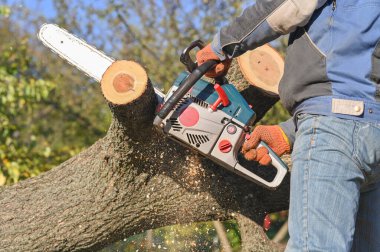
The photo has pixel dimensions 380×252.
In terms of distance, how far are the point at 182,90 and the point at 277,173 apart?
56cm

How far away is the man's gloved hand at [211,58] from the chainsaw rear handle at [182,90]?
0.8 inches

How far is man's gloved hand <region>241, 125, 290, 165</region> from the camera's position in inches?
102

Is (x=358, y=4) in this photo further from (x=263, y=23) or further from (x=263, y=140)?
(x=263, y=140)

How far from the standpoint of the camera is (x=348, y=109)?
82.6 inches

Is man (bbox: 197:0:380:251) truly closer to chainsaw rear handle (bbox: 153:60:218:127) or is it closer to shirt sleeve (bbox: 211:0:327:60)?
shirt sleeve (bbox: 211:0:327:60)

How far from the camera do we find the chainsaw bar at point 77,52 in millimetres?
2857

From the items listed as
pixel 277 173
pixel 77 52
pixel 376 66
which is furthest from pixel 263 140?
pixel 77 52

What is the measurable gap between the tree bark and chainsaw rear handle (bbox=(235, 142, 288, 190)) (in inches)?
8.4

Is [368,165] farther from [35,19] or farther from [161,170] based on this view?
[35,19]

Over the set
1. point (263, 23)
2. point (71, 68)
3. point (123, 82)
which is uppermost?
point (263, 23)

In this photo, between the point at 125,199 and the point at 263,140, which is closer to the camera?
the point at 263,140

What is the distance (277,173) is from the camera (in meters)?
2.69

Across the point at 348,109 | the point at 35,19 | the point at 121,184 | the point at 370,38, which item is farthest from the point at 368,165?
the point at 35,19

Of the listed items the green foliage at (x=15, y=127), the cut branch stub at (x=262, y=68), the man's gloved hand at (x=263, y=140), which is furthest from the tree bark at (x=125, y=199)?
the green foliage at (x=15, y=127)
